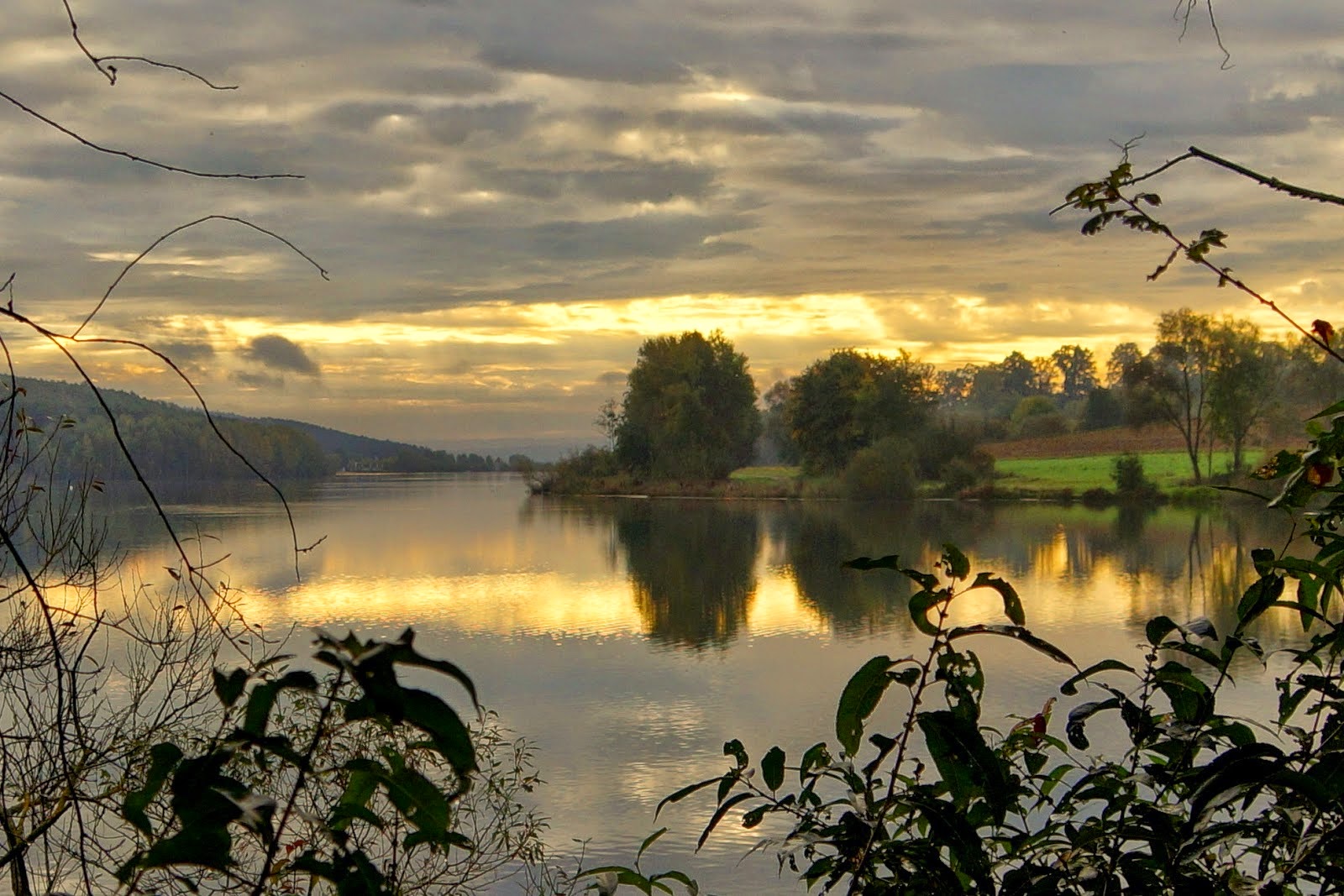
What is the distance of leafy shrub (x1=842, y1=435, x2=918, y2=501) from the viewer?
132 feet

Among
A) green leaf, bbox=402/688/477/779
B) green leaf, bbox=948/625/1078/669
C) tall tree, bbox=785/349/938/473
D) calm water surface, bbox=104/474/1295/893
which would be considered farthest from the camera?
tall tree, bbox=785/349/938/473

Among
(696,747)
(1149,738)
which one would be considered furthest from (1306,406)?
(1149,738)

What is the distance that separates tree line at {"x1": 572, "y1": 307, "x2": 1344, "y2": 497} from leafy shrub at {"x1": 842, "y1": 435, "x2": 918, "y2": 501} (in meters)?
0.04

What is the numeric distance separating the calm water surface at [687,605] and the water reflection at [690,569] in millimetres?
95

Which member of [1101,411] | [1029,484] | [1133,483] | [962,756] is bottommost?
[1029,484]

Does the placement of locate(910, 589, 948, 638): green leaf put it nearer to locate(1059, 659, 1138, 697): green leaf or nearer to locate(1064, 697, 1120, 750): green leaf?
locate(1059, 659, 1138, 697): green leaf

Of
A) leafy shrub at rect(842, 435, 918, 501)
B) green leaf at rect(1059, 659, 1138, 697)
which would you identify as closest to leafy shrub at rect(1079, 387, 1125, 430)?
leafy shrub at rect(842, 435, 918, 501)

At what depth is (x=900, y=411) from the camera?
42375 millimetres

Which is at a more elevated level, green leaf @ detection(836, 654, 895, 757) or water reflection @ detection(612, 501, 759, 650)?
green leaf @ detection(836, 654, 895, 757)

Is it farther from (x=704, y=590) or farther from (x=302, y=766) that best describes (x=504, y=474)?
(x=302, y=766)

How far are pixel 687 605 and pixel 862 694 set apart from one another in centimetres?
2047

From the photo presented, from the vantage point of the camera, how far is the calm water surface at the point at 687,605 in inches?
444

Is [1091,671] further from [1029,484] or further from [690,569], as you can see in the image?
[1029,484]

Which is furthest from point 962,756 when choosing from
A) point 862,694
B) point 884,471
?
point 884,471
